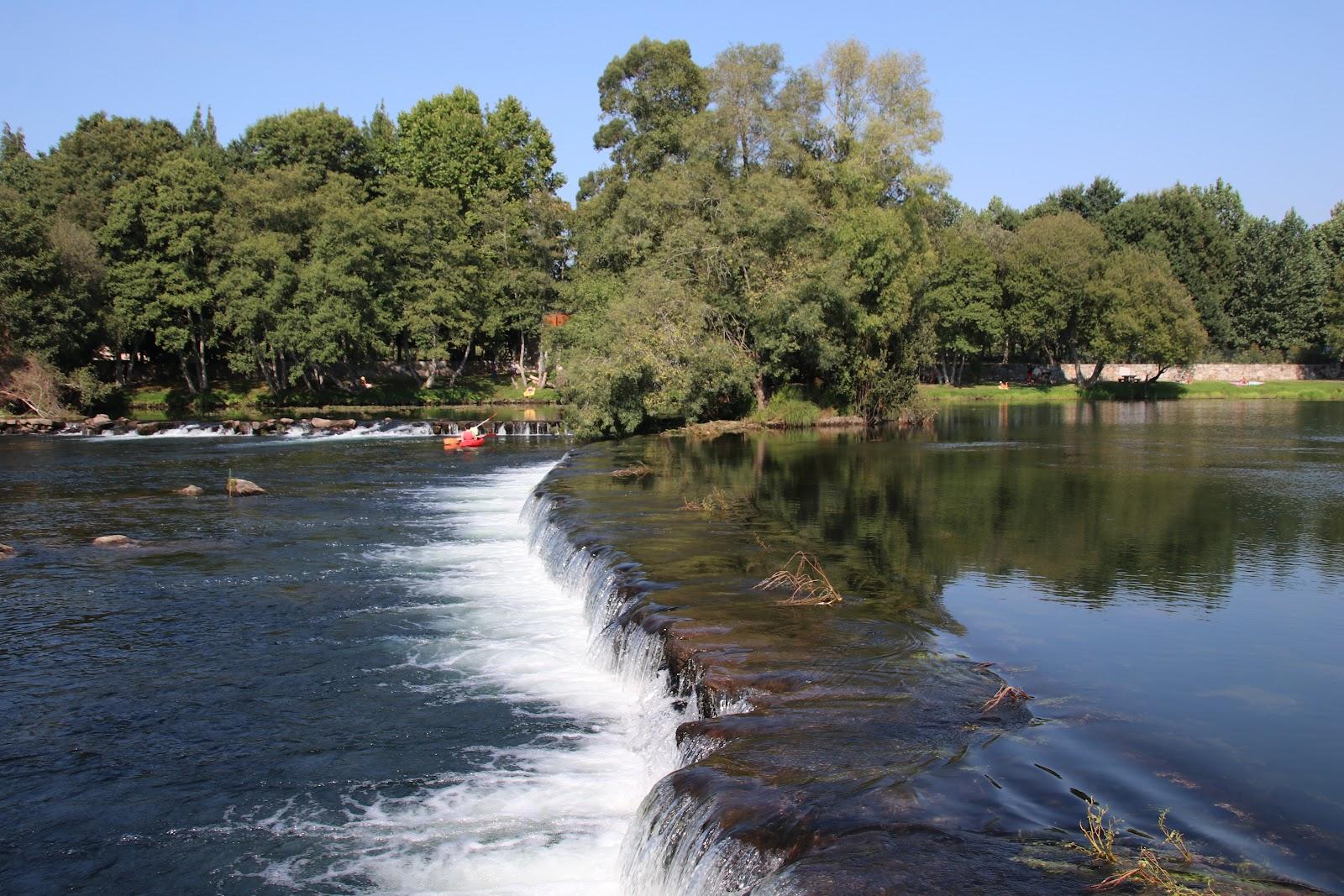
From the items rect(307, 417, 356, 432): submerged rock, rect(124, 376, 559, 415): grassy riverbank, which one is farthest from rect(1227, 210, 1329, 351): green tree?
rect(307, 417, 356, 432): submerged rock

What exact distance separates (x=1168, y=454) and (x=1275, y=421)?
864 inches

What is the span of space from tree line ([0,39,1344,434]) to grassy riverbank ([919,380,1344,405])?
3664 millimetres

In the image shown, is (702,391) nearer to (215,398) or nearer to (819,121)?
(819,121)

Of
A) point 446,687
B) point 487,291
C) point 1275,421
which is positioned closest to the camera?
point 446,687

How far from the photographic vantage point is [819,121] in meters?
59.8

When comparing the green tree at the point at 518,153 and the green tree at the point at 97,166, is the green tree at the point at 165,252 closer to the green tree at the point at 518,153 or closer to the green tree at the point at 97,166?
the green tree at the point at 97,166

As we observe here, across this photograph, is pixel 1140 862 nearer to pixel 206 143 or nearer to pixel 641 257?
pixel 641 257

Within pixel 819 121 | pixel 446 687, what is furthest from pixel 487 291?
pixel 446 687

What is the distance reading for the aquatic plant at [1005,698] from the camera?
11133 millimetres

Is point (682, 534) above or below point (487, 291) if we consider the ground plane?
below

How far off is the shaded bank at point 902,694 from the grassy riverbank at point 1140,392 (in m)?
53.7

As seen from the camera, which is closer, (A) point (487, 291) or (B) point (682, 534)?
(B) point (682, 534)

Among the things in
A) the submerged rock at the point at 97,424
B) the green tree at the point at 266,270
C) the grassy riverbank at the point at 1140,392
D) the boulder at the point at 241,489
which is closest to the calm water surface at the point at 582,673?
the boulder at the point at 241,489

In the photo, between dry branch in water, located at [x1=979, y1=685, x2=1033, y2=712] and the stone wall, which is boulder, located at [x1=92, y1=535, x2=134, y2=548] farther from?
the stone wall
